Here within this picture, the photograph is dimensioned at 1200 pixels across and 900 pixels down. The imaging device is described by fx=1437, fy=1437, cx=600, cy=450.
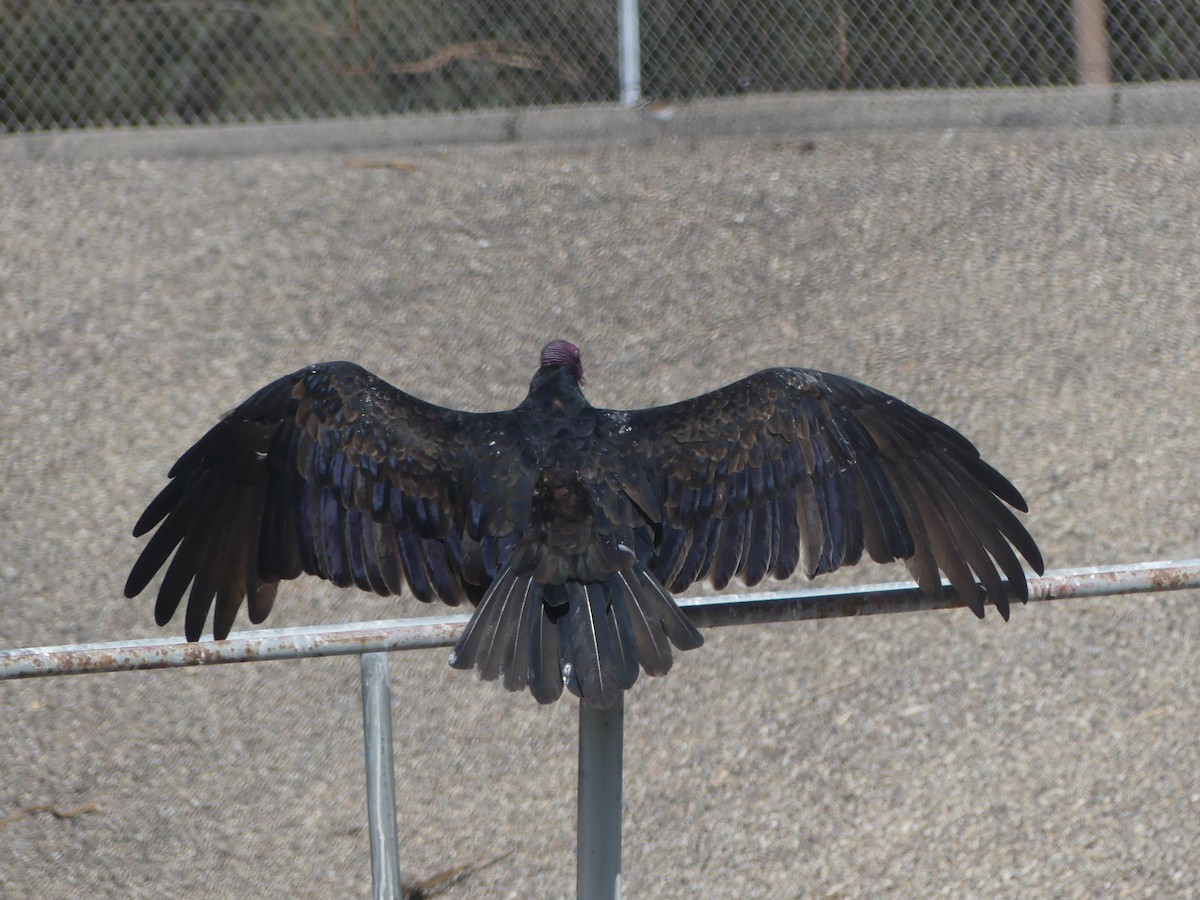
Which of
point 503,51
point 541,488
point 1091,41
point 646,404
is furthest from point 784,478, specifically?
point 503,51

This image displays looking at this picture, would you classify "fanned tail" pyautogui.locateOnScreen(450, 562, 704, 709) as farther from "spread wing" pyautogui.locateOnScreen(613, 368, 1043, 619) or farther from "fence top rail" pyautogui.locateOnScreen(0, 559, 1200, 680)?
"spread wing" pyautogui.locateOnScreen(613, 368, 1043, 619)

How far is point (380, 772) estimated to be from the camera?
312cm

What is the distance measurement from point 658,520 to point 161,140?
6.37 m

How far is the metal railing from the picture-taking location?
100.0 inches

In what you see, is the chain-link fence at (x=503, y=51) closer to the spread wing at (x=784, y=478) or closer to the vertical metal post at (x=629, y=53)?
the vertical metal post at (x=629, y=53)

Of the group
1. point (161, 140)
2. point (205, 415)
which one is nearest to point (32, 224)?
point (161, 140)

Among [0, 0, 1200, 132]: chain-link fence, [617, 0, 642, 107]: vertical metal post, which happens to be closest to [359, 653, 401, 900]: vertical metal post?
[617, 0, 642, 107]: vertical metal post

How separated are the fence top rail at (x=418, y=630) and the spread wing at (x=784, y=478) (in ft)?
1.68

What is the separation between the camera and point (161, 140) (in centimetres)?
856

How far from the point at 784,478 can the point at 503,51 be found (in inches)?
234

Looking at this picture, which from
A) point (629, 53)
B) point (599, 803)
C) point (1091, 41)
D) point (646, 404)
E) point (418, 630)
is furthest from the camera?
point (629, 53)

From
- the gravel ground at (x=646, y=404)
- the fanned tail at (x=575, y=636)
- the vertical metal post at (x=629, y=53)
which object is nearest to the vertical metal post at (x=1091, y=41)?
the gravel ground at (x=646, y=404)

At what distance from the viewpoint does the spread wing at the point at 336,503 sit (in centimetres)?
320

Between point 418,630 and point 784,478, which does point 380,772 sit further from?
point 784,478
